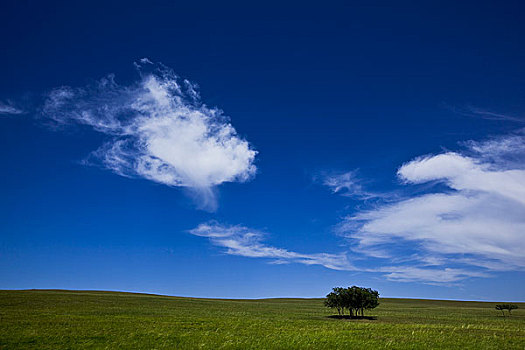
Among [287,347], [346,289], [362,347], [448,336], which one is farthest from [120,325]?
[346,289]

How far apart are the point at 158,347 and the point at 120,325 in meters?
12.8

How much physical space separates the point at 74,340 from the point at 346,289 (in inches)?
1933

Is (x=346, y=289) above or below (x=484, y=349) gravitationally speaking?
above

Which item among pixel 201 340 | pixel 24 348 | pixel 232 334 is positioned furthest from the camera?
pixel 232 334

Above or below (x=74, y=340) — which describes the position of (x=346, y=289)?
above

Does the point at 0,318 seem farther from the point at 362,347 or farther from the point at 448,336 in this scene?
the point at 448,336

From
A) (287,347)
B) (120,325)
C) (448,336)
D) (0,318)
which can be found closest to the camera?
(287,347)

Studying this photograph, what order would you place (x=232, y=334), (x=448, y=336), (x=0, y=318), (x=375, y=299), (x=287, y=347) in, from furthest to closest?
1. (x=375, y=299)
2. (x=0, y=318)
3. (x=448, y=336)
4. (x=232, y=334)
5. (x=287, y=347)

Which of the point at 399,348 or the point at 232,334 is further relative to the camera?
the point at 232,334

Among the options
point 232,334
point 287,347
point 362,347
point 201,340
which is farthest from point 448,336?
point 201,340

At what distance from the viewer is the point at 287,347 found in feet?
77.6

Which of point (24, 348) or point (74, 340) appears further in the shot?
point (74, 340)

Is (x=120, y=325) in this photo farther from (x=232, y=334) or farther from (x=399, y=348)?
(x=399, y=348)

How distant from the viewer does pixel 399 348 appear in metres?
24.4
